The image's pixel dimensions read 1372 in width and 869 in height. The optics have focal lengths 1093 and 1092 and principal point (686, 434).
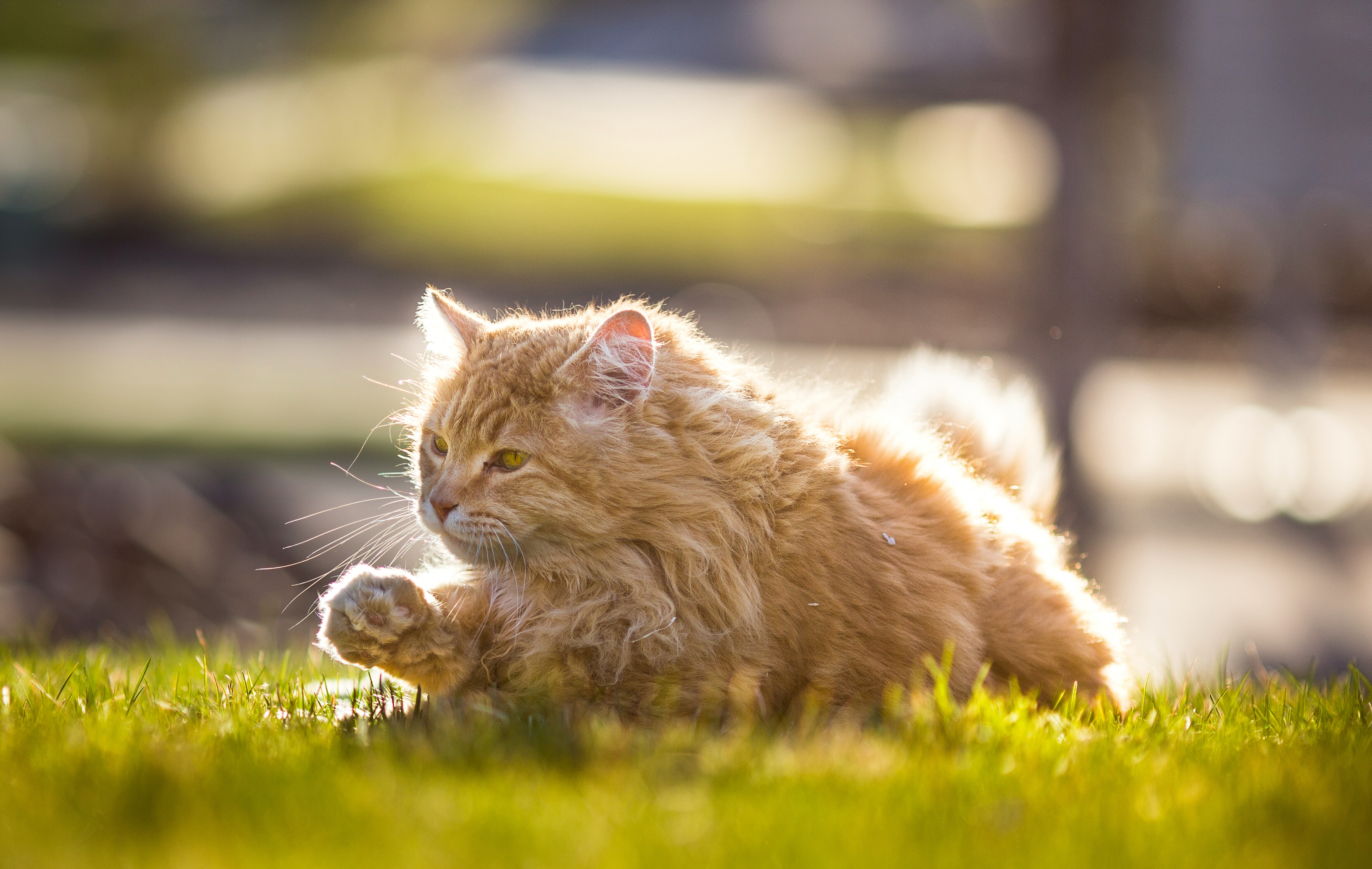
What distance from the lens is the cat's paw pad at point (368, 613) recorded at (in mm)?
2270

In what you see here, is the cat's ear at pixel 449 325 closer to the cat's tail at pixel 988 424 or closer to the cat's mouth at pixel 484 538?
the cat's mouth at pixel 484 538

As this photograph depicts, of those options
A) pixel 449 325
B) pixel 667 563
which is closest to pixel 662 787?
pixel 667 563

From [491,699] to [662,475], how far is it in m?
0.62

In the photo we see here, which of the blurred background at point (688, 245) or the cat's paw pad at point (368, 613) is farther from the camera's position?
the blurred background at point (688, 245)

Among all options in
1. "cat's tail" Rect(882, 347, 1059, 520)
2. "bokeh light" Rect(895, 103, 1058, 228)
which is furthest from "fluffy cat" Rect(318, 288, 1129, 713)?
"bokeh light" Rect(895, 103, 1058, 228)

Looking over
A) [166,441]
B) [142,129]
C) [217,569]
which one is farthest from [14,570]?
[142,129]

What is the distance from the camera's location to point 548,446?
2.52 m

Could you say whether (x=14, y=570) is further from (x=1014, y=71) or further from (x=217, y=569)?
(x=1014, y=71)

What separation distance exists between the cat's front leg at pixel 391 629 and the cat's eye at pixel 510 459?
0.34 metres

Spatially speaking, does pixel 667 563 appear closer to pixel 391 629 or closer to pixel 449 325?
pixel 391 629

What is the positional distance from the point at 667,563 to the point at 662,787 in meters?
0.66

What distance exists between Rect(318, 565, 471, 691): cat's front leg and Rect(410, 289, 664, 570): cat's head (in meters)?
0.22

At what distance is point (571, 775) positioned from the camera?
2.01m

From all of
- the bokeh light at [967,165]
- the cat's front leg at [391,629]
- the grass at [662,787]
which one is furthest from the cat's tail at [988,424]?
the bokeh light at [967,165]
